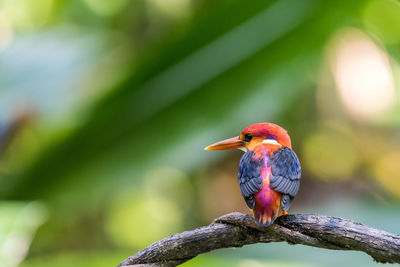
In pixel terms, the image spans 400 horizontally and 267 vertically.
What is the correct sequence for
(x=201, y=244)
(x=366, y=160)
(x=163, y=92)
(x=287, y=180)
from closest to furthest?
(x=201, y=244) → (x=287, y=180) → (x=163, y=92) → (x=366, y=160)

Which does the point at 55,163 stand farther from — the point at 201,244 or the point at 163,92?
the point at 201,244

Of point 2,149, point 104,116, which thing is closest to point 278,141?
point 104,116

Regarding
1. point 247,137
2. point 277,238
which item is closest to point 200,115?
point 247,137

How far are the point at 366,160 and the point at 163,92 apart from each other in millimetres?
1379

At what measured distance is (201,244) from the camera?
1068 millimetres

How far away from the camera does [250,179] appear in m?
A: 1.29

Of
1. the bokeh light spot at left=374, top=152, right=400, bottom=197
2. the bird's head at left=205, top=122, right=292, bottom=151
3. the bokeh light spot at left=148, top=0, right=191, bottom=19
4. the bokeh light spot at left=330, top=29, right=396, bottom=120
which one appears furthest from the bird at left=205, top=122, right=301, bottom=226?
the bokeh light spot at left=148, top=0, right=191, bottom=19

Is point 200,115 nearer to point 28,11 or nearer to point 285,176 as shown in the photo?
point 285,176

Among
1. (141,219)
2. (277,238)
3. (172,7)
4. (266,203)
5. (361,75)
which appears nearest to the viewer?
(277,238)

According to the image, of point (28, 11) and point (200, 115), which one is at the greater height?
point (28, 11)

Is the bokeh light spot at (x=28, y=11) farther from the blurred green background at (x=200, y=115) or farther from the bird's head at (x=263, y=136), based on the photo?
the bird's head at (x=263, y=136)

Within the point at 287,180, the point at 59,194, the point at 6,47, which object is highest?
the point at 6,47

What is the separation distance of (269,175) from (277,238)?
21cm

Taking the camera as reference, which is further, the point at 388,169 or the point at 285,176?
the point at 388,169
